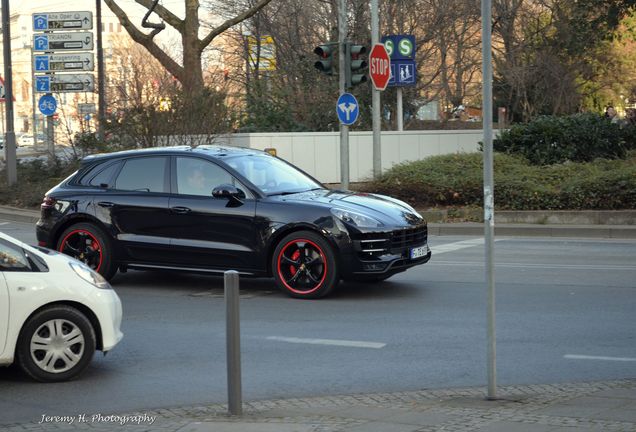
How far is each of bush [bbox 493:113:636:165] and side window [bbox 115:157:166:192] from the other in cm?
1309

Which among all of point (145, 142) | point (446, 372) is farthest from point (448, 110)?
point (446, 372)

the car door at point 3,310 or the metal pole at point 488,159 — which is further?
the car door at point 3,310

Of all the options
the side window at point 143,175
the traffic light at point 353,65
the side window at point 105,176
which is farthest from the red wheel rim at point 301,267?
the traffic light at point 353,65

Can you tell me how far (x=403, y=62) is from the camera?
2611 centimetres

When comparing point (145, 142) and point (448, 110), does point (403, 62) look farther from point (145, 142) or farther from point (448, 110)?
point (448, 110)

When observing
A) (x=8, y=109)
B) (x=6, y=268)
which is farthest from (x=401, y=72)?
(x=6, y=268)

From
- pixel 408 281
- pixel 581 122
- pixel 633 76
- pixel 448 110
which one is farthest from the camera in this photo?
pixel 633 76

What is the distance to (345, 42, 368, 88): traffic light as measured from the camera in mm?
20312

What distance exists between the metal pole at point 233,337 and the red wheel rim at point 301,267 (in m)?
4.78

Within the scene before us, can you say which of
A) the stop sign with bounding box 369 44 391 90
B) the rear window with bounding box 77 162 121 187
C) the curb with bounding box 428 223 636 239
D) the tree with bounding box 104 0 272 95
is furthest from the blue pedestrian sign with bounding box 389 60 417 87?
the rear window with bounding box 77 162 121 187

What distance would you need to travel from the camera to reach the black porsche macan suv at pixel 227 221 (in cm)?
1117

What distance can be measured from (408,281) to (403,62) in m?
14.3

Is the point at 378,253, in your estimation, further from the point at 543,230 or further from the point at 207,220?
the point at 543,230

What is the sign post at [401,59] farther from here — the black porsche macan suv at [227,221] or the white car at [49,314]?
the white car at [49,314]
